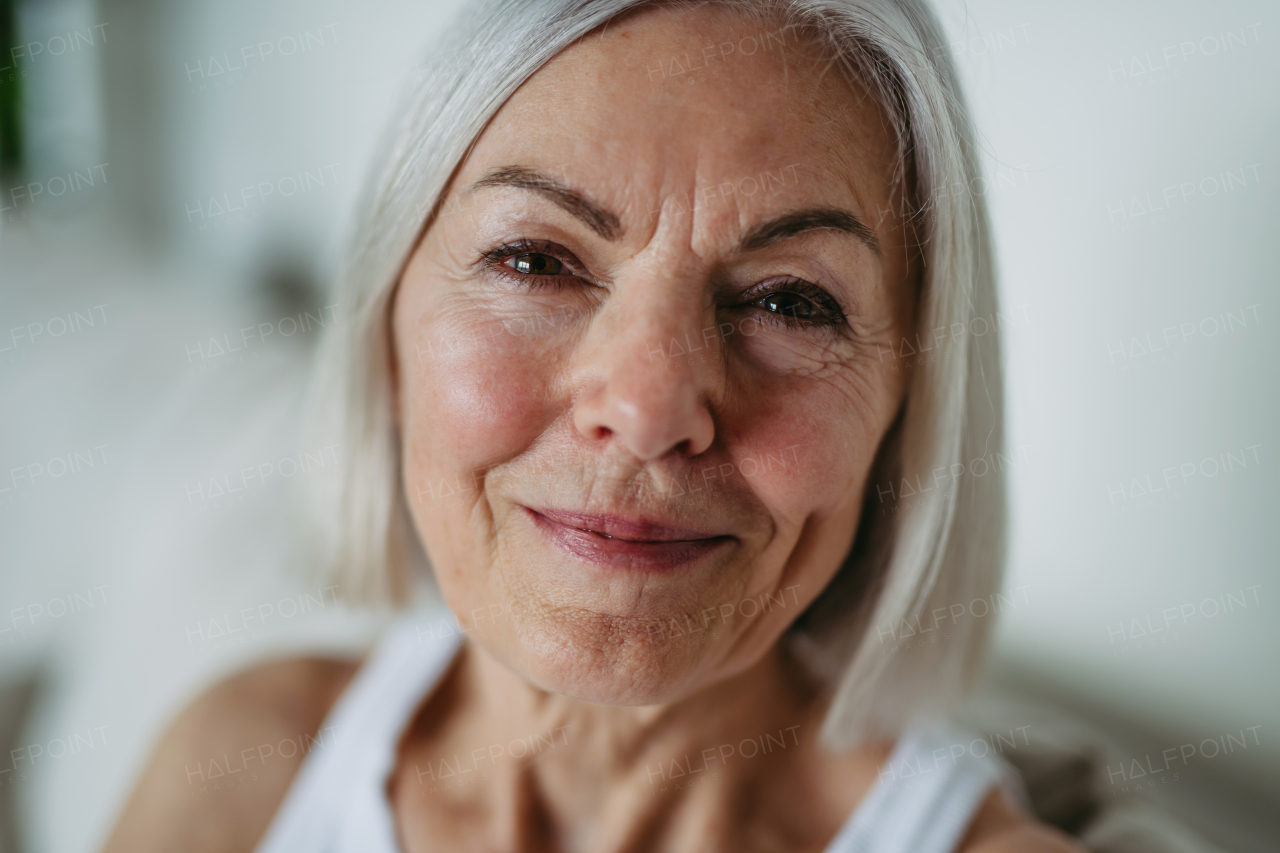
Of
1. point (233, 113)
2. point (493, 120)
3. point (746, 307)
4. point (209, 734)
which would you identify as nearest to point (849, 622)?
point (746, 307)

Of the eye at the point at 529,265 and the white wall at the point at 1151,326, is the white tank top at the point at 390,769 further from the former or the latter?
the eye at the point at 529,265

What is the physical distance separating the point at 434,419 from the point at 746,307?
0.37 meters

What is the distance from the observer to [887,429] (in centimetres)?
103

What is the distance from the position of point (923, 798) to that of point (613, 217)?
0.87 m

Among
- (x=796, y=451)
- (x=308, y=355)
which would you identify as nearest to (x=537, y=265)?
(x=796, y=451)

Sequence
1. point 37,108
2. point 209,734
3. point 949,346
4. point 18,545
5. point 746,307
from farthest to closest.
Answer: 1. point 37,108
2. point 18,545
3. point 209,734
4. point 949,346
5. point 746,307

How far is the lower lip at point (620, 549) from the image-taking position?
853mm

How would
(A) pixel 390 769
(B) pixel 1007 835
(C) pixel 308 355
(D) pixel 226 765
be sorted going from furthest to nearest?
1. (C) pixel 308 355
2. (D) pixel 226 765
3. (A) pixel 390 769
4. (B) pixel 1007 835

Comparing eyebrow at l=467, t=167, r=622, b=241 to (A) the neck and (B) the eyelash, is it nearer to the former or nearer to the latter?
(B) the eyelash

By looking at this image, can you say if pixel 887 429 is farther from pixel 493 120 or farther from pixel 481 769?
pixel 481 769

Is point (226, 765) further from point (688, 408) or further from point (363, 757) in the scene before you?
point (688, 408)

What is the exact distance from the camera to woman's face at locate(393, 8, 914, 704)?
0.81 metres

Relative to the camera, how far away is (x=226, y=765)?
1342 millimetres

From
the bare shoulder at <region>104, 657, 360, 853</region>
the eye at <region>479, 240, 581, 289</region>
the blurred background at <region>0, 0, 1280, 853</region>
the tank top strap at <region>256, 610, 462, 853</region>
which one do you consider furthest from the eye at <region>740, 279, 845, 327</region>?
the bare shoulder at <region>104, 657, 360, 853</region>
